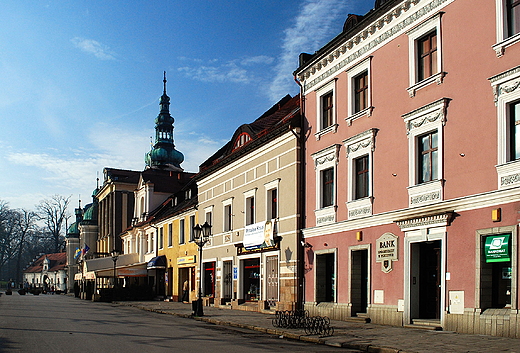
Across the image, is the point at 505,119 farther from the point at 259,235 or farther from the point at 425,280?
the point at 259,235

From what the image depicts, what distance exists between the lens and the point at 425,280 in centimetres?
1861

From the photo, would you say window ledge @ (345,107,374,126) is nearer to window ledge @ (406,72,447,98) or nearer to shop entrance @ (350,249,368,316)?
window ledge @ (406,72,447,98)

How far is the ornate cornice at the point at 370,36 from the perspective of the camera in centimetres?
1888

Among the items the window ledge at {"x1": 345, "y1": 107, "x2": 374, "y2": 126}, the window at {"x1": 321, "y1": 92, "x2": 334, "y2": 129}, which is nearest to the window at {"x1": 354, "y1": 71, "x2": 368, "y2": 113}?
the window ledge at {"x1": 345, "y1": 107, "x2": 374, "y2": 126}

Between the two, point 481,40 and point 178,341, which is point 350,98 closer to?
point 481,40

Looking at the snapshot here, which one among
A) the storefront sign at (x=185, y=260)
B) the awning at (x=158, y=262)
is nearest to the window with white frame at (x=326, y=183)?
the storefront sign at (x=185, y=260)

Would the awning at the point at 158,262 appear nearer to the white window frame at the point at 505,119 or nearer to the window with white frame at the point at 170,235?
the window with white frame at the point at 170,235

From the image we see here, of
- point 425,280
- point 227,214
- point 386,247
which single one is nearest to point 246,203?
point 227,214

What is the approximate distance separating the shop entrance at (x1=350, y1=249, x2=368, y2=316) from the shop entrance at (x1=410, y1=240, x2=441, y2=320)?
3.29m

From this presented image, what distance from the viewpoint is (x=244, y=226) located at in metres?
31.9

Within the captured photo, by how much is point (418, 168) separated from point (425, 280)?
11.4ft

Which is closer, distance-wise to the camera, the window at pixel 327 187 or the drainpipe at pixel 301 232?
the window at pixel 327 187

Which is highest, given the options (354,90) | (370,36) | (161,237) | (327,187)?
(370,36)

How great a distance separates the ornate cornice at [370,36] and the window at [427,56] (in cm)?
68
